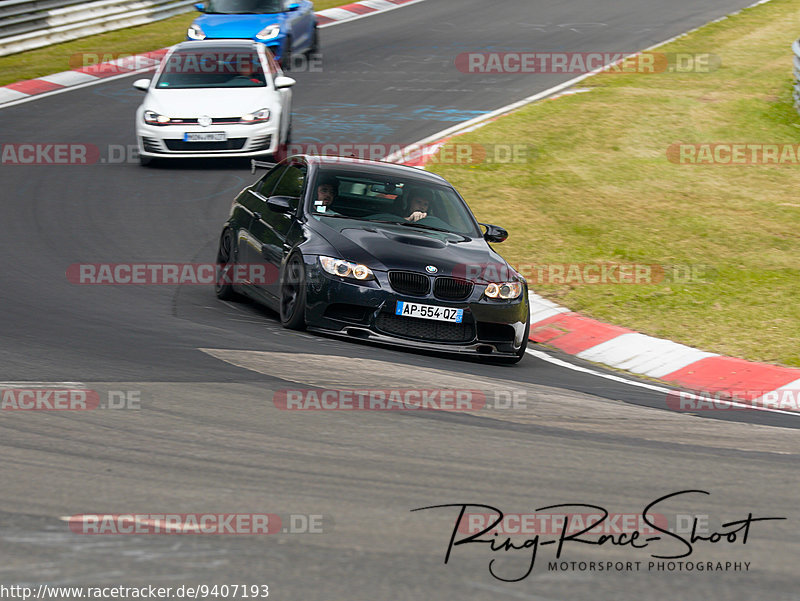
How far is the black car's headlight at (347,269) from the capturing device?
9.20m

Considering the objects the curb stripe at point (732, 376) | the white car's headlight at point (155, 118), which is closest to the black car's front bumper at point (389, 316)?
the curb stripe at point (732, 376)

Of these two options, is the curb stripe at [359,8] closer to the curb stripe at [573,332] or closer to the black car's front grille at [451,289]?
the curb stripe at [573,332]

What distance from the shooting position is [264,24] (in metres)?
22.6

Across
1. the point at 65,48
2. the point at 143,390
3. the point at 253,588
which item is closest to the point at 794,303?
the point at 143,390

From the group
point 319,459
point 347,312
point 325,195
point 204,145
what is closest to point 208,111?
point 204,145

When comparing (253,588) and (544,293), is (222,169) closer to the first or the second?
(544,293)

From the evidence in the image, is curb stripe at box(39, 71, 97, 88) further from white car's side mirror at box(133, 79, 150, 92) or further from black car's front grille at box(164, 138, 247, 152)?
black car's front grille at box(164, 138, 247, 152)

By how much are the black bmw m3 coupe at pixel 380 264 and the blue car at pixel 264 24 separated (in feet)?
38.6

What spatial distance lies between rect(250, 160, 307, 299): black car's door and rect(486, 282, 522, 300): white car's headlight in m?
1.74

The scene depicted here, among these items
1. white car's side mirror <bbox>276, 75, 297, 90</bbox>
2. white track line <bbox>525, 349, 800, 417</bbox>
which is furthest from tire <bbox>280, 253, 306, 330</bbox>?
white car's side mirror <bbox>276, 75, 297, 90</bbox>

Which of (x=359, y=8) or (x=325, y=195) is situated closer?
(x=325, y=195)

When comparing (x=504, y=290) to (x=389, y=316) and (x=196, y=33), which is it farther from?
(x=196, y=33)

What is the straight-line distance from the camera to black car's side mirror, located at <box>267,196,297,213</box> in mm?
10172

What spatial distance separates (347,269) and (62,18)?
1999cm
